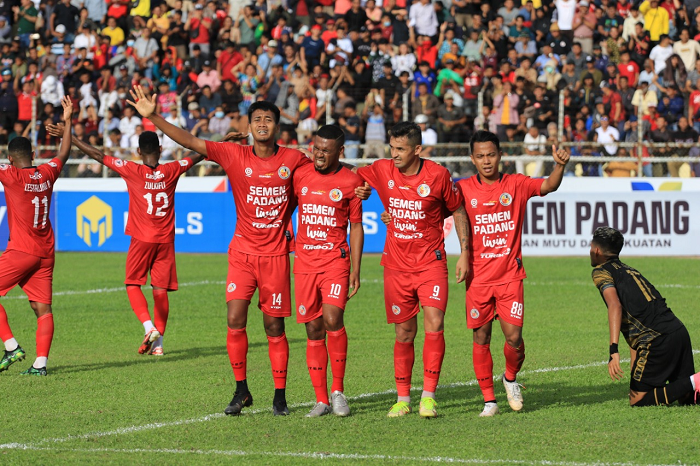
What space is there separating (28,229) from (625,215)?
43.6ft

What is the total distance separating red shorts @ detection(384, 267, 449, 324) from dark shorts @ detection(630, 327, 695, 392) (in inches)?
65.3

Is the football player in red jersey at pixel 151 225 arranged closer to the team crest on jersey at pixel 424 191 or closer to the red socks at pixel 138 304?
the red socks at pixel 138 304

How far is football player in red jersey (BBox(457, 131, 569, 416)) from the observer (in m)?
7.99

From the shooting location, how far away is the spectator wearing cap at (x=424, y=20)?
1049 inches

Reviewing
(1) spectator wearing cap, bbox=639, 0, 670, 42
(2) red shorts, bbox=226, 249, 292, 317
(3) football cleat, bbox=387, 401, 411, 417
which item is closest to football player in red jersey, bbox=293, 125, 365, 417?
(2) red shorts, bbox=226, 249, 292, 317

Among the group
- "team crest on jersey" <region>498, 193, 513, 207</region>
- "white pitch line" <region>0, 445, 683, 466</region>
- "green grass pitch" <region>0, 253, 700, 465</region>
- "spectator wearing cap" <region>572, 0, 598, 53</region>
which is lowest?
"green grass pitch" <region>0, 253, 700, 465</region>

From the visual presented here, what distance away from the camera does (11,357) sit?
10047 millimetres

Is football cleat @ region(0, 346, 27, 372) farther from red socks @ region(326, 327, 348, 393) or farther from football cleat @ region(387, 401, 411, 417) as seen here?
football cleat @ region(387, 401, 411, 417)

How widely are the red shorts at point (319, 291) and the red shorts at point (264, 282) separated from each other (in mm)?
133

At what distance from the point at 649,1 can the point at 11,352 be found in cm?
1940

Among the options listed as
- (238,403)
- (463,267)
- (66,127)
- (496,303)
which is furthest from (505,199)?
(66,127)

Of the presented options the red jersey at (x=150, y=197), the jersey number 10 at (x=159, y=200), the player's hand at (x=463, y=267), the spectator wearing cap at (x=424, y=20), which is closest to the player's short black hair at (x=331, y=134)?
the player's hand at (x=463, y=267)

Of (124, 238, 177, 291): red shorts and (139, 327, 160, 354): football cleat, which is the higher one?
(124, 238, 177, 291): red shorts

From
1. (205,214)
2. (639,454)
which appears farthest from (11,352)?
(205,214)
